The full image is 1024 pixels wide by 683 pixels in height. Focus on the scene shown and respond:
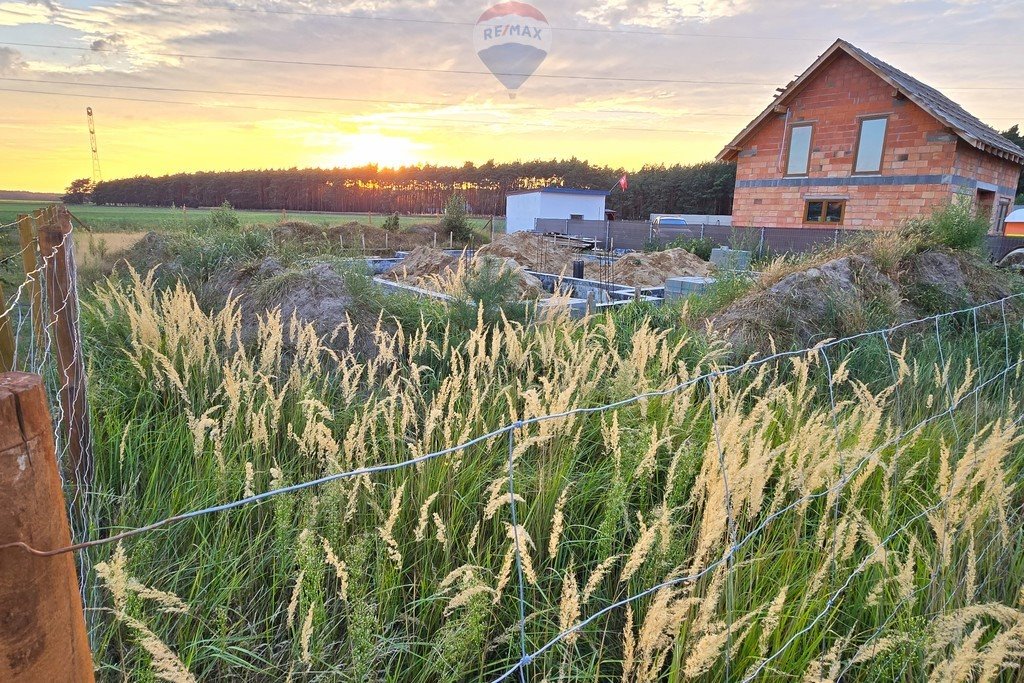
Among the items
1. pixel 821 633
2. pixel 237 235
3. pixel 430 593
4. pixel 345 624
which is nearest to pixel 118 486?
pixel 345 624

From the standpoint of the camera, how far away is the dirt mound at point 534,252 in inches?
583

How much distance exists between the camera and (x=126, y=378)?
3387 mm

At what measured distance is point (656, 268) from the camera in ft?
42.3

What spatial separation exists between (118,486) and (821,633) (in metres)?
2.72

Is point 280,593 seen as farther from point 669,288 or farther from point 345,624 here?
point 669,288

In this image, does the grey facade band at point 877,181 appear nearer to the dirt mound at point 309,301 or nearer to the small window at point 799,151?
the small window at point 799,151

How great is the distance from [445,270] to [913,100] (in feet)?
52.1

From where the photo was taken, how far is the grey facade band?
15.5 metres

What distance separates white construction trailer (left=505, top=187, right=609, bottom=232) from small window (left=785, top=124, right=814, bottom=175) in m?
11.5

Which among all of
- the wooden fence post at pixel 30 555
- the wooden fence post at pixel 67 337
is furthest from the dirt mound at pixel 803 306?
the wooden fence post at pixel 30 555

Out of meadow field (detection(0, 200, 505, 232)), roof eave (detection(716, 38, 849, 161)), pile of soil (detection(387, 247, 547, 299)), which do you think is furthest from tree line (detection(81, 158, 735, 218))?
pile of soil (detection(387, 247, 547, 299))

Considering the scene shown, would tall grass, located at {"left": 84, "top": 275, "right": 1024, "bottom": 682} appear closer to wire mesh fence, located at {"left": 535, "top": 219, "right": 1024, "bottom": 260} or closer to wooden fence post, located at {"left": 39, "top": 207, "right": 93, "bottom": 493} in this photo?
wooden fence post, located at {"left": 39, "top": 207, "right": 93, "bottom": 493}

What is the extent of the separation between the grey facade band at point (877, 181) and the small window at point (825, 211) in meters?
0.53

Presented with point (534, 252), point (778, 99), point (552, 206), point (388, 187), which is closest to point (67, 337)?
point (534, 252)
